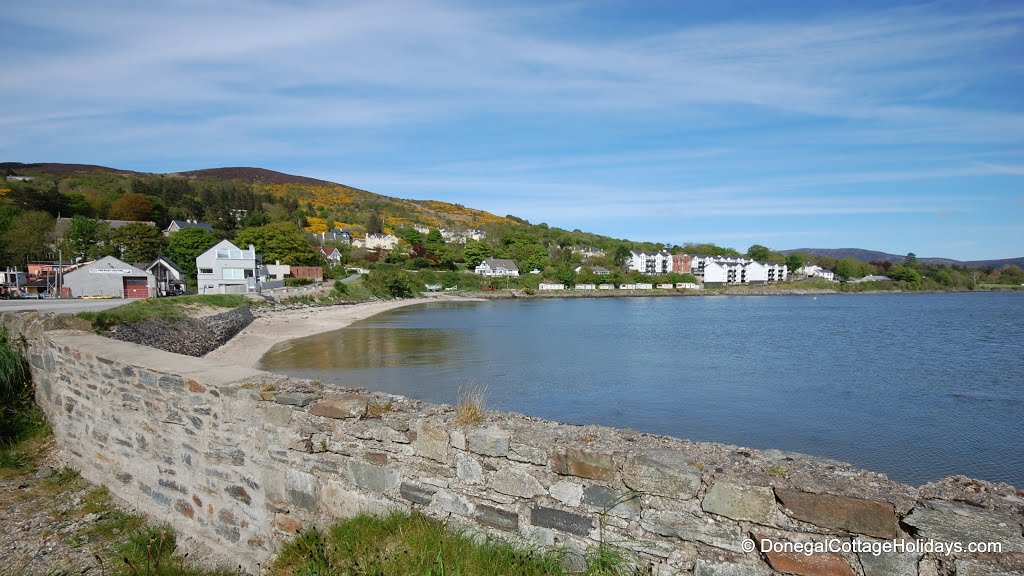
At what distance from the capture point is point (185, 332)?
2589 cm

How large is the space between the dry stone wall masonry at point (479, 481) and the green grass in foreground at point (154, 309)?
10.5 metres

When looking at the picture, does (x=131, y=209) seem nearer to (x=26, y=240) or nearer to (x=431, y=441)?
(x=26, y=240)

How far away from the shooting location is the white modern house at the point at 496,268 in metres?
105

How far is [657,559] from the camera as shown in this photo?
3273 millimetres

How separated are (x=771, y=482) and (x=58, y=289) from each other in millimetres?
49337

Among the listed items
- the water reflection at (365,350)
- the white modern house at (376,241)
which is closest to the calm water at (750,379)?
the water reflection at (365,350)

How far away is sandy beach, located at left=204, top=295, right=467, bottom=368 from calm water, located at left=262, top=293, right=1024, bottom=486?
1588mm

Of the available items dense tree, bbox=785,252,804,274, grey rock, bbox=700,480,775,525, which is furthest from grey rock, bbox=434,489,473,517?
dense tree, bbox=785,252,804,274

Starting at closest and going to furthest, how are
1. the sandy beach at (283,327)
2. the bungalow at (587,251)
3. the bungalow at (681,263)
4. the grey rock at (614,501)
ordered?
the grey rock at (614,501)
the sandy beach at (283,327)
the bungalow at (587,251)
the bungalow at (681,263)

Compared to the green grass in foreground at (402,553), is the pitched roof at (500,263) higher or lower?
higher

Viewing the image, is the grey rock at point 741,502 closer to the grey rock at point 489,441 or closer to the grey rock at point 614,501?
the grey rock at point 614,501

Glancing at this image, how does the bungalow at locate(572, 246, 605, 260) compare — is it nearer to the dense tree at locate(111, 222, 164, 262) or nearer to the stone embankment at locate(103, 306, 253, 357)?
the dense tree at locate(111, 222, 164, 262)

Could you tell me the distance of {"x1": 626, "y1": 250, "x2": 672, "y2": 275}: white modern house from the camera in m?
136

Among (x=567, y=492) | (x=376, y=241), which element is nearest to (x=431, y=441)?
(x=567, y=492)
